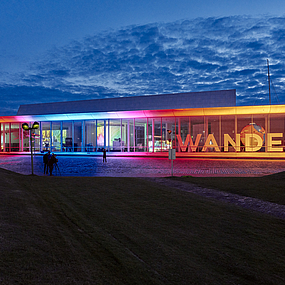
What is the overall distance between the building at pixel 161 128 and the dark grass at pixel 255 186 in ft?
57.5

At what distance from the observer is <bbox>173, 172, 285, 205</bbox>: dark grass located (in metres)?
9.79

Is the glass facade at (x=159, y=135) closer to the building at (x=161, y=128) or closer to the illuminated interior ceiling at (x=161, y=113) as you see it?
the building at (x=161, y=128)

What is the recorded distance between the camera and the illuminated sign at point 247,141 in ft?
98.6

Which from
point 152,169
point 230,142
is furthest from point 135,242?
point 230,142

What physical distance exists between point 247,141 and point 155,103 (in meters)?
14.3

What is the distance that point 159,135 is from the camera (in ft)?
111

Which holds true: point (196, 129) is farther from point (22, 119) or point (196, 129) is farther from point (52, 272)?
point (52, 272)

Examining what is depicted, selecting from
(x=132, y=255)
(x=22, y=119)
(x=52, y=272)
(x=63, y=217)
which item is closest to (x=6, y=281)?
(x=52, y=272)

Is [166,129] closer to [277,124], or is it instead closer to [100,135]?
[100,135]

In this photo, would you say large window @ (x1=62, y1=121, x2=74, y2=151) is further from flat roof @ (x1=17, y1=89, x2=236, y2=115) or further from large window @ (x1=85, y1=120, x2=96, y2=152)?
large window @ (x1=85, y1=120, x2=96, y2=152)

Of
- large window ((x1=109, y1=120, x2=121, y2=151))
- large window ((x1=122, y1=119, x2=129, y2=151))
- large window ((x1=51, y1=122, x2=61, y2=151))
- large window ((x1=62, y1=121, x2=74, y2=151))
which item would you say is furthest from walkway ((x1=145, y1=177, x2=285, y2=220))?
large window ((x1=51, y1=122, x2=61, y2=151))

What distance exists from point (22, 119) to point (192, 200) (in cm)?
3549

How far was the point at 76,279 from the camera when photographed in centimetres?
364

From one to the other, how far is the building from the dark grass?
17.5m
